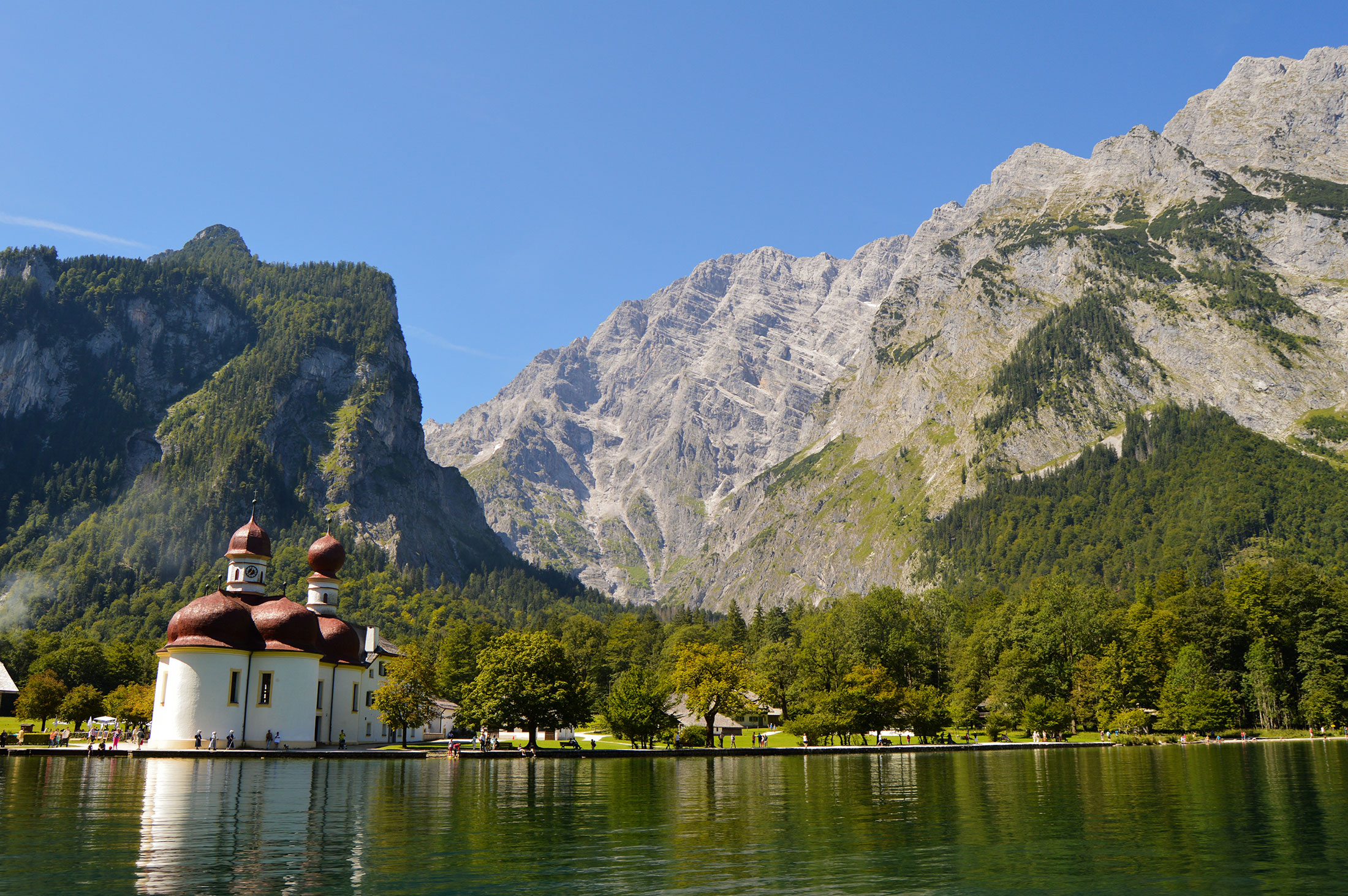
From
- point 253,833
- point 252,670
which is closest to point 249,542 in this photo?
point 252,670

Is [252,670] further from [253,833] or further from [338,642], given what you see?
[253,833]

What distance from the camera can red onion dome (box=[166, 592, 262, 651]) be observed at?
88375 millimetres

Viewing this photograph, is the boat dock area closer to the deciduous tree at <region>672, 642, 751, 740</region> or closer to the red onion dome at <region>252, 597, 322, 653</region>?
the deciduous tree at <region>672, 642, 751, 740</region>

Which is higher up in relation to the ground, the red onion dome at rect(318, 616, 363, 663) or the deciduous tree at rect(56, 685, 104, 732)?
the red onion dome at rect(318, 616, 363, 663)

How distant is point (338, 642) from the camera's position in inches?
4094

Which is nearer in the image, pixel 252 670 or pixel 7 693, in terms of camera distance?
pixel 252 670

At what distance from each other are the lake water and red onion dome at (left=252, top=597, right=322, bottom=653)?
103ft

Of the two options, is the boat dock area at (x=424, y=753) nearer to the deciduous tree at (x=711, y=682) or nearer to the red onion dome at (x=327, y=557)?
the deciduous tree at (x=711, y=682)

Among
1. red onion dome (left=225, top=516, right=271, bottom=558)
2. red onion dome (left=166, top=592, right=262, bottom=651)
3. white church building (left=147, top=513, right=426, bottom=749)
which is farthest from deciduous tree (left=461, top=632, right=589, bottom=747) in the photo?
red onion dome (left=225, top=516, right=271, bottom=558)

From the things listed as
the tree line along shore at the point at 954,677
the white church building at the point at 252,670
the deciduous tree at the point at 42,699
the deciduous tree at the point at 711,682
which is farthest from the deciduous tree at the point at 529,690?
the deciduous tree at the point at 42,699

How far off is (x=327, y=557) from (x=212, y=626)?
2420 cm

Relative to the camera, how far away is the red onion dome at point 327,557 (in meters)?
113

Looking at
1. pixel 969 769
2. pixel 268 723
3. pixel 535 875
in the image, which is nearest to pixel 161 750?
pixel 268 723

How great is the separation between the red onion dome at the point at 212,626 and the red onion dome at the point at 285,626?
1645mm
